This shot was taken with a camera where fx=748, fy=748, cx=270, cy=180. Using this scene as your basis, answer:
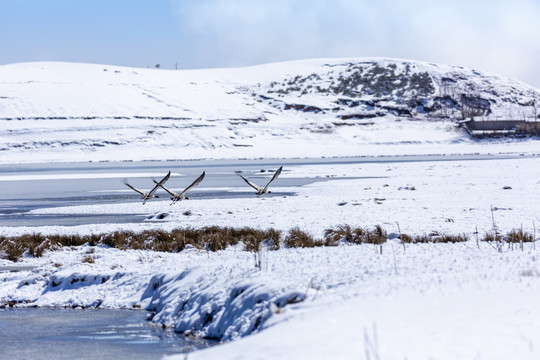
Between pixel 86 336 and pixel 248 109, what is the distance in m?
99.8

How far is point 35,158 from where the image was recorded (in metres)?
76.8

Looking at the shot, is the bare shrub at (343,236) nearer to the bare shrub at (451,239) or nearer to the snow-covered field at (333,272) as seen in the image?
the snow-covered field at (333,272)

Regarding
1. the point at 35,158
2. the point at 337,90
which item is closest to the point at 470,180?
the point at 35,158

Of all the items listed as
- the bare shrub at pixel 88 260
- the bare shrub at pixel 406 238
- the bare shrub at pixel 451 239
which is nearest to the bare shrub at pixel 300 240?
the bare shrub at pixel 406 238

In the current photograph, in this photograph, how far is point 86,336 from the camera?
10.4 metres

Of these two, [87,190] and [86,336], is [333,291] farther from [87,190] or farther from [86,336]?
[87,190]

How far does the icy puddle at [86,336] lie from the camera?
9.42 m

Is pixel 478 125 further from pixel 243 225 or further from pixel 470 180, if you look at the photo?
pixel 243 225

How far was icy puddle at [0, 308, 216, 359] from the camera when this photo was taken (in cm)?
942

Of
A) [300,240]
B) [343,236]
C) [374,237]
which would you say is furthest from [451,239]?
[300,240]

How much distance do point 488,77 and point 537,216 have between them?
134 metres

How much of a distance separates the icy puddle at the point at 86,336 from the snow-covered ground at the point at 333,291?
38 cm

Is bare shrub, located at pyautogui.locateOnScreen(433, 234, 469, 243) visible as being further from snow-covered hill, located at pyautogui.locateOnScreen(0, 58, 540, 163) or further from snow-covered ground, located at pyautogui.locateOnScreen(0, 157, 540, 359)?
snow-covered hill, located at pyautogui.locateOnScreen(0, 58, 540, 163)

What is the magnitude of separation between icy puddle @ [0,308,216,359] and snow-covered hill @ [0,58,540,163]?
65.2 metres
